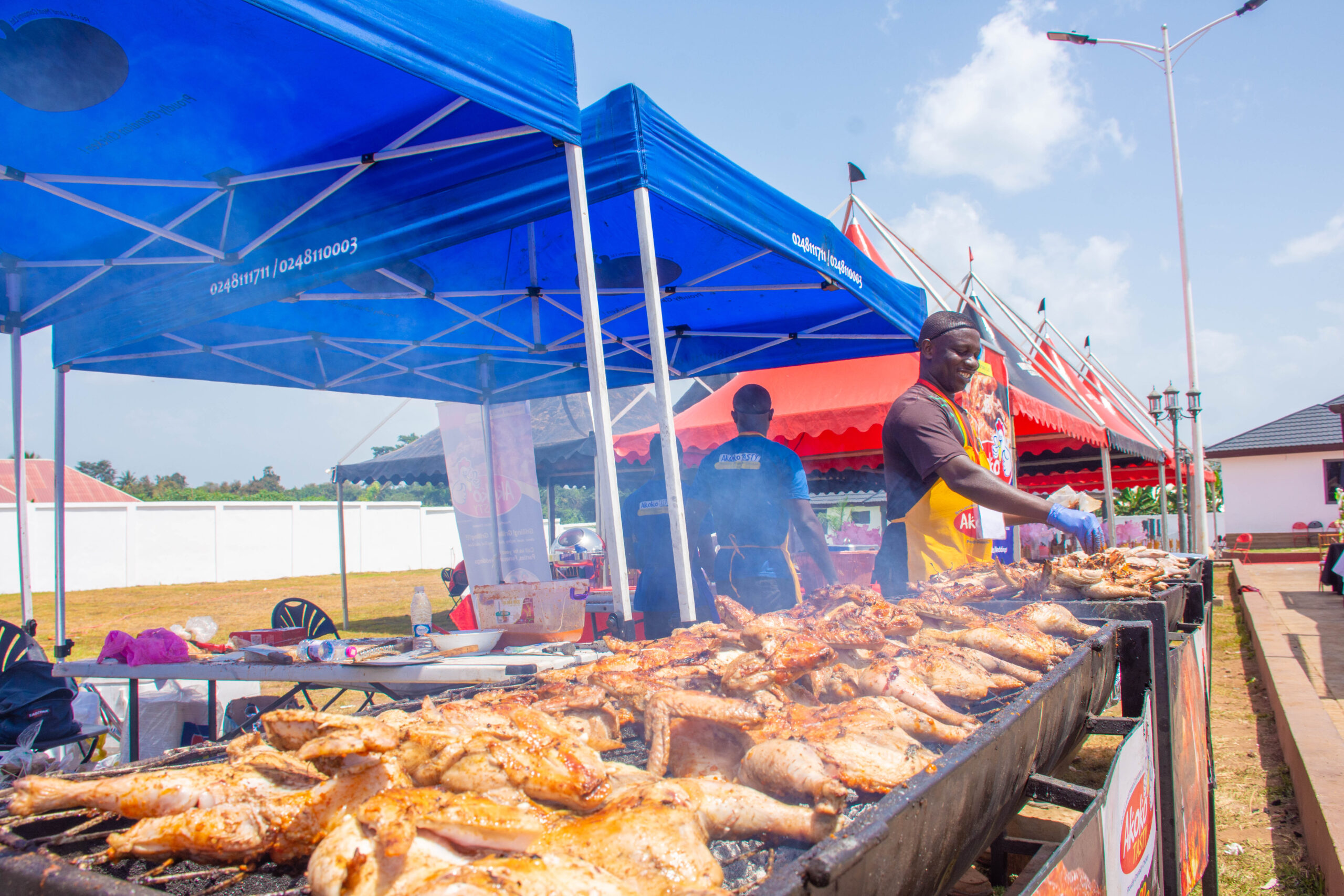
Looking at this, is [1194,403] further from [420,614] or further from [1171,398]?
[420,614]

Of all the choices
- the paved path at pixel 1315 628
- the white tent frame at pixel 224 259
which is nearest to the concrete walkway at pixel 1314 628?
the paved path at pixel 1315 628

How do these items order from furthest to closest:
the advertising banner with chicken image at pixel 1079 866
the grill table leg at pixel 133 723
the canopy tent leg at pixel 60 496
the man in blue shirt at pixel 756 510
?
the canopy tent leg at pixel 60 496 → the man in blue shirt at pixel 756 510 → the grill table leg at pixel 133 723 → the advertising banner with chicken image at pixel 1079 866

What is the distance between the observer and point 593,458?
11.0 m

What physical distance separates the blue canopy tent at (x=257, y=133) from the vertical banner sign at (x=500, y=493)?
263cm

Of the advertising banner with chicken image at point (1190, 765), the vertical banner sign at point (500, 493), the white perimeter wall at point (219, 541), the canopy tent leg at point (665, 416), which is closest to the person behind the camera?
the advertising banner with chicken image at point (1190, 765)

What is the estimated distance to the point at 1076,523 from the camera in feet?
9.71

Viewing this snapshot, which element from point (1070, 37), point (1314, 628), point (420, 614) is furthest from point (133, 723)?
point (1070, 37)

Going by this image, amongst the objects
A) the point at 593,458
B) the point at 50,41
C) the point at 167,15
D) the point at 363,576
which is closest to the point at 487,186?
the point at 167,15

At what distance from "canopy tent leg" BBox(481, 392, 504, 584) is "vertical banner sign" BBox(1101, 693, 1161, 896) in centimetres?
494

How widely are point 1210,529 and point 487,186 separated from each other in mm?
34258

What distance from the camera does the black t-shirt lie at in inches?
119

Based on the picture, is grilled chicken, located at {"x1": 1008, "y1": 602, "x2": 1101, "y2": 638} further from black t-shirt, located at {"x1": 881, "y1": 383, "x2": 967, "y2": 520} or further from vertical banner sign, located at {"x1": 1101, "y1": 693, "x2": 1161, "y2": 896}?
black t-shirt, located at {"x1": 881, "y1": 383, "x2": 967, "y2": 520}

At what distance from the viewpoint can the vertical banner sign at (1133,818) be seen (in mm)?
1531

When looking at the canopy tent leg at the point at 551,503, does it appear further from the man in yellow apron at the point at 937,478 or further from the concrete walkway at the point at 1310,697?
the man in yellow apron at the point at 937,478
